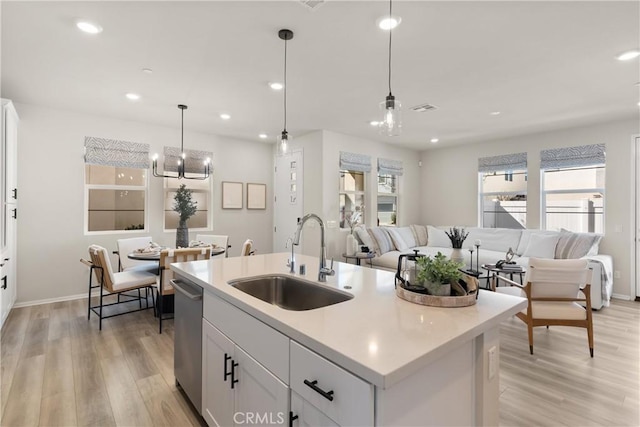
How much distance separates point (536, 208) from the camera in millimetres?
5504

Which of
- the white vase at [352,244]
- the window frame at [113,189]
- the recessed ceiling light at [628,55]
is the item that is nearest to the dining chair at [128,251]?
the window frame at [113,189]

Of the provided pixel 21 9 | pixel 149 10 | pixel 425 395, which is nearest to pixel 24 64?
pixel 21 9

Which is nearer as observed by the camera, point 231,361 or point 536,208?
point 231,361

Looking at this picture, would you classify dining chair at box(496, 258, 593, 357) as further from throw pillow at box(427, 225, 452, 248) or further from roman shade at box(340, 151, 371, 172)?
roman shade at box(340, 151, 371, 172)

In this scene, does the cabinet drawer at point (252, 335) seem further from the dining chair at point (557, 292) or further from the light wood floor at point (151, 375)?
the dining chair at point (557, 292)

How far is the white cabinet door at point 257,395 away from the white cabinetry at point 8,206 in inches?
126

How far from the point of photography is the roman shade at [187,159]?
17.0 feet

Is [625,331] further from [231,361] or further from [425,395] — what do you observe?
[231,361]

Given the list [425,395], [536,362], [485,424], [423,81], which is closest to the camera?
[425,395]

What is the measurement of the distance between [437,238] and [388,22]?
15.8 ft

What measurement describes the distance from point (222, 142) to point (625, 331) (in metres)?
6.11

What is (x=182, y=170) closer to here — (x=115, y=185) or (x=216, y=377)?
(x=115, y=185)

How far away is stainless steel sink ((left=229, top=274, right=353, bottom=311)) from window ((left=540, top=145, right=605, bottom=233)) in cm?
529

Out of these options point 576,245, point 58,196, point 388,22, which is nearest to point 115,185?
point 58,196
